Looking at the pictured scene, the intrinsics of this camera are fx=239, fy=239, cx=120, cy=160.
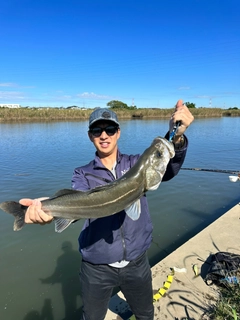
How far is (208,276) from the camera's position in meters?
4.02

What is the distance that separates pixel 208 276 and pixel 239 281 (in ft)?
1.54

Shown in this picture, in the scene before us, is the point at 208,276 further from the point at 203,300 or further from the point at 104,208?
the point at 104,208

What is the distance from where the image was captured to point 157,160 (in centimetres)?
231

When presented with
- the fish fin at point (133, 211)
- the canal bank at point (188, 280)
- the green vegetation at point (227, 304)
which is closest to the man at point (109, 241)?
the fish fin at point (133, 211)

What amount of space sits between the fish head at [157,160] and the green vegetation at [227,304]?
6.69 feet

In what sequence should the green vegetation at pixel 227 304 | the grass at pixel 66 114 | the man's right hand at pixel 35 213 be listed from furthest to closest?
the grass at pixel 66 114 → the green vegetation at pixel 227 304 → the man's right hand at pixel 35 213

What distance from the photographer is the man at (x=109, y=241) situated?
2541 millimetres

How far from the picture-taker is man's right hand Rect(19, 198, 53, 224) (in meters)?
2.46

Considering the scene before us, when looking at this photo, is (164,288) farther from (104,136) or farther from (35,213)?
(104,136)

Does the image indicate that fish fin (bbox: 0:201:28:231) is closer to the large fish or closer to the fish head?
the large fish

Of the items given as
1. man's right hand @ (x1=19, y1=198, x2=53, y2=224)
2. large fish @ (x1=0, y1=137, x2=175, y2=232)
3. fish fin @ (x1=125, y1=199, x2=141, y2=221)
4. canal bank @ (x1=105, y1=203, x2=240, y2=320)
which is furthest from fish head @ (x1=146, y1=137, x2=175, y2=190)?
canal bank @ (x1=105, y1=203, x2=240, y2=320)

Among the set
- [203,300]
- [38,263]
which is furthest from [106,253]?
[38,263]

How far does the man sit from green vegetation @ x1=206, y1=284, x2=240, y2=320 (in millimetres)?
1105

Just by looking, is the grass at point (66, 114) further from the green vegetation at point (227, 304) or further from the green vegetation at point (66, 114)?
the green vegetation at point (227, 304)
